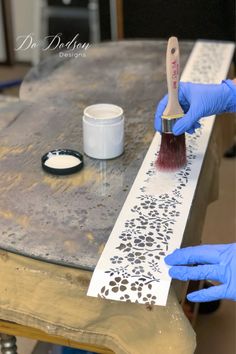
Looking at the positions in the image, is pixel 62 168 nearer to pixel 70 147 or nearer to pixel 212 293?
pixel 70 147

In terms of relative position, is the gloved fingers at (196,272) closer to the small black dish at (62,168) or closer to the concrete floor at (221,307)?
the small black dish at (62,168)

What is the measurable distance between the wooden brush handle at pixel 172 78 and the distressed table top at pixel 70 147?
0.16 m

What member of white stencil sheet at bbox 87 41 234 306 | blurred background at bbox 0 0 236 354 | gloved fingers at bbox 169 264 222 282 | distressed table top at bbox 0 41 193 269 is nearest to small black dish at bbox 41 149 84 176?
distressed table top at bbox 0 41 193 269

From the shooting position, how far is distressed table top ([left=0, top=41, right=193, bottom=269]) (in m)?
1.00

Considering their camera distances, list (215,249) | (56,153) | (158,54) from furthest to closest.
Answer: (158,54), (56,153), (215,249)

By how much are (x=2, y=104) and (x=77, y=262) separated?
31.9 inches

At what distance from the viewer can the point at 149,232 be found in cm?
101

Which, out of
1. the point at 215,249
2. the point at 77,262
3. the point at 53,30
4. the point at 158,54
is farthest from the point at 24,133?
the point at 53,30

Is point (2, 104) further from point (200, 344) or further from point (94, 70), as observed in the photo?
point (200, 344)

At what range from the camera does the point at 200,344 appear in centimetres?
173

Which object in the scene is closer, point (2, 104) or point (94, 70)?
point (2, 104)

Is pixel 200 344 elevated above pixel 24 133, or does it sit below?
below

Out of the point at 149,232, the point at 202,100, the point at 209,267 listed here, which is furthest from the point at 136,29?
the point at 209,267

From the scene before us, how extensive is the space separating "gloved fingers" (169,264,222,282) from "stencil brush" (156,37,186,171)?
1.18 feet
